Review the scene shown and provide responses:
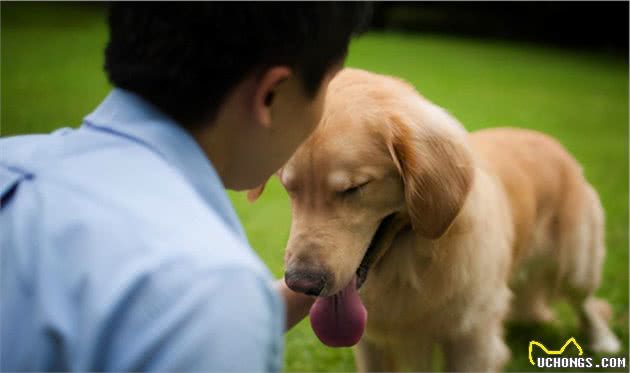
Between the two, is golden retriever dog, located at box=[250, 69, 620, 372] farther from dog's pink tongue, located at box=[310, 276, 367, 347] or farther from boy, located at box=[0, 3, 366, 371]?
boy, located at box=[0, 3, 366, 371]

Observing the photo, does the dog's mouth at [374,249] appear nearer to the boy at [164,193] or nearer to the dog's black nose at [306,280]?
the dog's black nose at [306,280]

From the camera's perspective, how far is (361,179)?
2.45 m

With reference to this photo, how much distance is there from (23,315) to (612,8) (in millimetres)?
16140

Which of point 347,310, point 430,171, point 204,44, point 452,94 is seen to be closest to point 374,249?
point 347,310

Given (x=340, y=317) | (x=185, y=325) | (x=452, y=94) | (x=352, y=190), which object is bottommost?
(x=452, y=94)

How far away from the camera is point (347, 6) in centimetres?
132

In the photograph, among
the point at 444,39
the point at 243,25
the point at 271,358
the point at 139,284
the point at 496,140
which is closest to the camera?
the point at 139,284

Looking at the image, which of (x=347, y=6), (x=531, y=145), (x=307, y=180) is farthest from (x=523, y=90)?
(x=347, y=6)

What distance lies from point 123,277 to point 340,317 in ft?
5.69

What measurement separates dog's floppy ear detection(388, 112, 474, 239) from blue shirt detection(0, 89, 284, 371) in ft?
4.60

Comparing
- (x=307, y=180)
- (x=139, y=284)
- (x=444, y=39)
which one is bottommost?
(x=444, y=39)

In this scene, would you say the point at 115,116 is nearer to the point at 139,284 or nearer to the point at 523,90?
the point at 139,284

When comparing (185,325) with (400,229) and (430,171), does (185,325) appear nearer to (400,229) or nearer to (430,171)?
(430,171)

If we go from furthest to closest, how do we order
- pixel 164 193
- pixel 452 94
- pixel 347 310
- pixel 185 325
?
pixel 452 94
pixel 347 310
pixel 164 193
pixel 185 325
